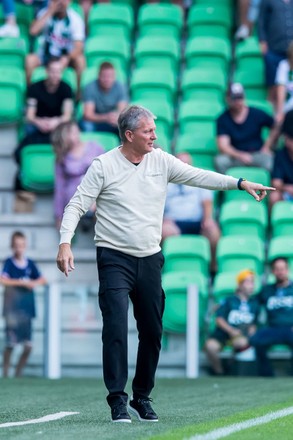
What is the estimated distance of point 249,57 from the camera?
53.9 ft

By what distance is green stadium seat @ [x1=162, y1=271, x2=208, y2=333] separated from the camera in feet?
43.8

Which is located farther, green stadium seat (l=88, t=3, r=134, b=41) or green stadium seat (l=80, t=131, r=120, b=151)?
green stadium seat (l=88, t=3, r=134, b=41)

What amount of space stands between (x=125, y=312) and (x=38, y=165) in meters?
7.72

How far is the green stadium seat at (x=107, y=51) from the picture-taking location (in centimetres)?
1673

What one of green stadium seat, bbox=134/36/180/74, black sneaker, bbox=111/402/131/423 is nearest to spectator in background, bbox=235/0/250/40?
green stadium seat, bbox=134/36/180/74

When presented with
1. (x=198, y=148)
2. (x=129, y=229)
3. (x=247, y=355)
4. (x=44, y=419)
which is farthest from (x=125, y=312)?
(x=198, y=148)

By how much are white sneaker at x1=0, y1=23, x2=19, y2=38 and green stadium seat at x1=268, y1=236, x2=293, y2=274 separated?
183 inches

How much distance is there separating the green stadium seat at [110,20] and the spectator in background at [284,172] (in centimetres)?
353

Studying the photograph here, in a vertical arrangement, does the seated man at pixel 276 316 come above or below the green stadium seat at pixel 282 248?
below

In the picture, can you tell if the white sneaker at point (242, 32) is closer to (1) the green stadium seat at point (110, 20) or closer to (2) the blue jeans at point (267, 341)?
(1) the green stadium seat at point (110, 20)

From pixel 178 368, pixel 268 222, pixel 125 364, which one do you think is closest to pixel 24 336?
pixel 178 368

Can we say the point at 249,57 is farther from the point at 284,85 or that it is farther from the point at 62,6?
the point at 62,6

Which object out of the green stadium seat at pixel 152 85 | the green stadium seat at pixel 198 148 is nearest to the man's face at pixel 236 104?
the green stadium seat at pixel 198 148

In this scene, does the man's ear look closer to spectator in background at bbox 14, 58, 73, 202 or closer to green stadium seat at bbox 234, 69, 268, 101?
spectator in background at bbox 14, 58, 73, 202
